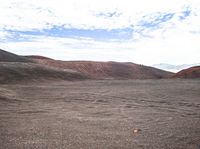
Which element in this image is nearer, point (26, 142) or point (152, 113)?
point (26, 142)

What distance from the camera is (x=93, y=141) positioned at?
715 cm

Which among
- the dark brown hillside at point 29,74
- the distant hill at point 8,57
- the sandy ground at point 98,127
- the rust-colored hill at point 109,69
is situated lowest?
the sandy ground at point 98,127

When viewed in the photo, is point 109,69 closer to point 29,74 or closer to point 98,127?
point 29,74

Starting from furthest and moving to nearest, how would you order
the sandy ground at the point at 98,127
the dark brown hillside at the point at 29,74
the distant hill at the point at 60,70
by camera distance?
1. the distant hill at the point at 60,70
2. the dark brown hillside at the point at 29,74
3. the sandy ground at the point at 98,127

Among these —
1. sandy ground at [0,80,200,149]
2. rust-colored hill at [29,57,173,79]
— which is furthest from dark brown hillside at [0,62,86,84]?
sandy ground at [0,80,200,149]

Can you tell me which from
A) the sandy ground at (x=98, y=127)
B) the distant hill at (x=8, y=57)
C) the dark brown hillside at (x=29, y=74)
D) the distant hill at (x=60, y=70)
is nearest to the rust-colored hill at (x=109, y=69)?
the distant hill at (x=60, y=70)

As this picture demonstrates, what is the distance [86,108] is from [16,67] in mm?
22337

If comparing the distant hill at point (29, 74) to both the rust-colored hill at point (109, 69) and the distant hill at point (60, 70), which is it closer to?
the distant hill at point (60, 70)

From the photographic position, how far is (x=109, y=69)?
167 feet

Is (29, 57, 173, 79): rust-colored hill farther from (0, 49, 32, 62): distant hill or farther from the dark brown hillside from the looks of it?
the dark brown hillside

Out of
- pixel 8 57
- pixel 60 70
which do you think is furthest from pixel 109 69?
pixel 8 57

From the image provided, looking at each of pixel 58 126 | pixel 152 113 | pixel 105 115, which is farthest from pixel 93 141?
pixel 152 113

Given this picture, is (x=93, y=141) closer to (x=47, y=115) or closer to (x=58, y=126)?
(x=58, y=126)

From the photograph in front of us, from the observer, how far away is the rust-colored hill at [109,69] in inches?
1828
